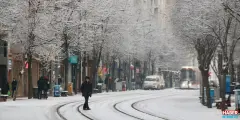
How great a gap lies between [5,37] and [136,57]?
4354 centimetres

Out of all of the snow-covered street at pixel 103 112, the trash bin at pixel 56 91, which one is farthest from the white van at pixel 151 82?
the snow-covered street at pixel 103 112

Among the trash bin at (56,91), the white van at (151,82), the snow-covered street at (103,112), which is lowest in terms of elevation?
the snow-covered street at (103,112)

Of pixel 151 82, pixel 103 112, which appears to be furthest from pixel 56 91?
pixel 151 82

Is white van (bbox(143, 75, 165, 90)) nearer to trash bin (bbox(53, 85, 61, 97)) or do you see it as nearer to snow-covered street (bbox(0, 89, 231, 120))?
trash bin (bbox(53, 85, 61, 97))

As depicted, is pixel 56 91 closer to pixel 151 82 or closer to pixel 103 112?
pixel 103 112

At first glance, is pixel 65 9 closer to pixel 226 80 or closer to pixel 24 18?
pixel 24 18

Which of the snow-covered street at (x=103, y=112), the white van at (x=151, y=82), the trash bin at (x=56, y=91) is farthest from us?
the white van at (x=151, y=82)

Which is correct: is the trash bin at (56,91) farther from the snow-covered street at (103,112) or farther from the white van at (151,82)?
the white van at (151,82)

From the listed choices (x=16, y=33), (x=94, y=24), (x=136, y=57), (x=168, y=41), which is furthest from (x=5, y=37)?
(x=168, y=41)

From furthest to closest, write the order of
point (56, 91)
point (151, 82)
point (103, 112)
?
1. point (151, 82)
2. point (56, 91)
3. point (103, 112)

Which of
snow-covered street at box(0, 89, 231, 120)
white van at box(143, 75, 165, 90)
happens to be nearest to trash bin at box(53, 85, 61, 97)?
snow-covered street at box(0, 89, 231, 120)

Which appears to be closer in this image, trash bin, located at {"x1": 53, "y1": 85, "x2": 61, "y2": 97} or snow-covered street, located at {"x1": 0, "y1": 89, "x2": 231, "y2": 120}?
snow-covered street, located at {"x1": 0, "y1": 89, "x2": 231, "y2": 120}

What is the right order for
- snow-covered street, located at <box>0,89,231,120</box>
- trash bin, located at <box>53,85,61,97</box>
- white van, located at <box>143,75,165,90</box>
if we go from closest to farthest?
snow-covered street, located at <box>0,89,231,120</box> < trash bin, located at <box>53,85,61,97</box> < white van, located at <box>143,75,165,90</box>

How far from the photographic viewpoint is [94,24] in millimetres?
56406
